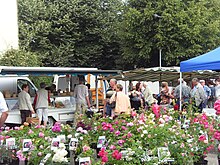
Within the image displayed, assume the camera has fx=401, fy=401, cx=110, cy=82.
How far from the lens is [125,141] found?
5164mm

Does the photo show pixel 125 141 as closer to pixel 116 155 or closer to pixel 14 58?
pixel 116 155

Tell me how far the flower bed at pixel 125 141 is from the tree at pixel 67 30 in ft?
76.4

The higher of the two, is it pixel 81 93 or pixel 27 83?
pixel 27 83

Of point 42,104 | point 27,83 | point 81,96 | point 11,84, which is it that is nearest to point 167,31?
point 27,83

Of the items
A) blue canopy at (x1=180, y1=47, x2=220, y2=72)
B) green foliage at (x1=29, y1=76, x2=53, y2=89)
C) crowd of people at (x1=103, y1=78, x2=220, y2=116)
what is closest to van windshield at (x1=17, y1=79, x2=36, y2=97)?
crowd of people at (x1=103, y1=78, x2=220, y2=116)

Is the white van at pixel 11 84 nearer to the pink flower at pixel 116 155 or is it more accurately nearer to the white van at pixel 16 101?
the white van at pixel 16 101

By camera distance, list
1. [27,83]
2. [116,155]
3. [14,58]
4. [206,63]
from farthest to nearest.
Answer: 1. [14,58]
2. [27,83]
3. [206,63]
4. [116,155]

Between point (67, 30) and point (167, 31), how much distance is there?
754 cm

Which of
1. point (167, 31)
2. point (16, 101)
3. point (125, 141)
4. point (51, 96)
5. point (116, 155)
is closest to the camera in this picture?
point (116, 155)

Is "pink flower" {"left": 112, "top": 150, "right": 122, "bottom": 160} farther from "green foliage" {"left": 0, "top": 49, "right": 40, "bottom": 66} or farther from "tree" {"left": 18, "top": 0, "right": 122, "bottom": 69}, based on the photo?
"tree" {"left": 18, "top": 0, "right": 122, "bottom": 69}

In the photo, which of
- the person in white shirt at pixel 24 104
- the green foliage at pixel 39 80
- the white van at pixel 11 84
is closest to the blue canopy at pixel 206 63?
the person in white shirt at pixel 24 104

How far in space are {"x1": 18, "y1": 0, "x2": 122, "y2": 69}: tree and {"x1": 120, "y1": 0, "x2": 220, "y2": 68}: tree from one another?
1964 mm

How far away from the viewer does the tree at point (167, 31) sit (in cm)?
2961

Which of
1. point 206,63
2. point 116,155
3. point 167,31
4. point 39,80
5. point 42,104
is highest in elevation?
point 167,31
